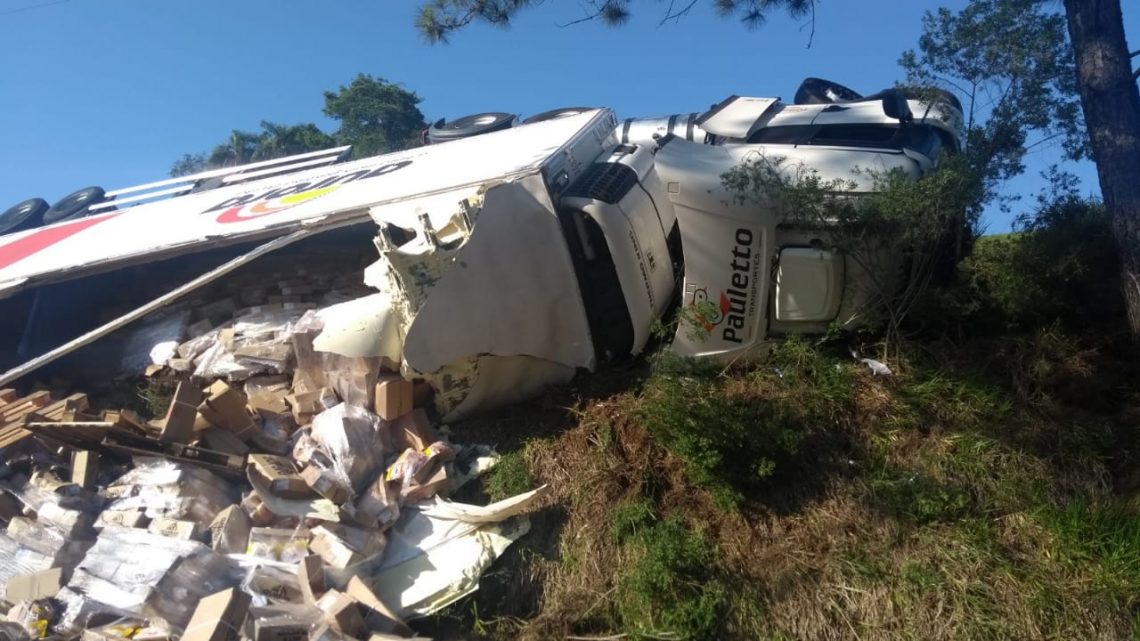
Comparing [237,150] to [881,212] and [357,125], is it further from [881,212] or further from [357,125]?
[881,212]

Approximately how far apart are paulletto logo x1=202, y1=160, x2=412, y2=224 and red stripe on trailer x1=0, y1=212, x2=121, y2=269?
5.22ft

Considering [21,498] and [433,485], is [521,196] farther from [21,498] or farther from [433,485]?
[21,498]

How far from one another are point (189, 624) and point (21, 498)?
1.62 metres

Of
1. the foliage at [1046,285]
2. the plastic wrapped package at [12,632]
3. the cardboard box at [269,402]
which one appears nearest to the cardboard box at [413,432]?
the cardboard box at [269,402]

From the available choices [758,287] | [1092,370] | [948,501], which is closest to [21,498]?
[758,287]

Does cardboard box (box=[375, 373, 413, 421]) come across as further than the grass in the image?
Yes

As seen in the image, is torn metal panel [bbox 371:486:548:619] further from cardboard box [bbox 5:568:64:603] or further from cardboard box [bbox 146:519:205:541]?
cardboard box [bbox 5:568:64:603]

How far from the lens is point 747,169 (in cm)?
438

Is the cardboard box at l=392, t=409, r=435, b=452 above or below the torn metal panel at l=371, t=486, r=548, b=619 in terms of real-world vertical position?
above

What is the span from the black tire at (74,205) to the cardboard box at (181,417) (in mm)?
5519

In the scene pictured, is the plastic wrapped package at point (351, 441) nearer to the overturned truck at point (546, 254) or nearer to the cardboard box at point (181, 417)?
the overturned truck at point (546, 254)

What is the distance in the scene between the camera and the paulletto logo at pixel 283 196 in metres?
5.82

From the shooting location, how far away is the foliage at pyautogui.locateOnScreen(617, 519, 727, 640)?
334 centimetres

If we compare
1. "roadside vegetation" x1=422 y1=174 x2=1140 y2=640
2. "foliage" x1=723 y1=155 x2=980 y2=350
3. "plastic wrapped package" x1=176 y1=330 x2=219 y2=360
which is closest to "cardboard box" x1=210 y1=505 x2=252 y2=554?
"roadside vegetation" x1=422 y1=174 x2=1140 y2=640
